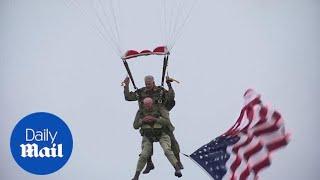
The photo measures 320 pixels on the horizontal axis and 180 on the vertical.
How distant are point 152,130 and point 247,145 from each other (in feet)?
3.77

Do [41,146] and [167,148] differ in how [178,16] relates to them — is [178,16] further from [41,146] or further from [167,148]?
[41,146]

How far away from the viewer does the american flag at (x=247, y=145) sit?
746 cm

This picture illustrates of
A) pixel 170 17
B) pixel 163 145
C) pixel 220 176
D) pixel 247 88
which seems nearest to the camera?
pixel 163 145

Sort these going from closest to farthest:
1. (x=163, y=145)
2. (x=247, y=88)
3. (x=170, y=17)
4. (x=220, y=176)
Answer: (x=163, y=145)
(x=220, y=176)
(x=170, y=17)
(x=247, y=88)

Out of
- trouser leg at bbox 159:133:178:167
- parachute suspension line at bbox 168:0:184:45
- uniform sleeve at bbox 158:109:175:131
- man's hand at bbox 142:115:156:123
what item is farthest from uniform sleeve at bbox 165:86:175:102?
parachute suspension line at bbox 168:0:184:45

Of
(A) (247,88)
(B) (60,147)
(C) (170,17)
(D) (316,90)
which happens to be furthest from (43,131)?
(D) (316,90)

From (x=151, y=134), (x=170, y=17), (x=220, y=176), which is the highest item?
(x=170, y=17)

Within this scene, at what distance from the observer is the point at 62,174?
922cm

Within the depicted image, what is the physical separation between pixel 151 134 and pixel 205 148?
89cm

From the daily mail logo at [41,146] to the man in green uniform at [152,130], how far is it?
6.91 feet

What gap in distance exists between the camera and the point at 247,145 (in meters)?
7.70

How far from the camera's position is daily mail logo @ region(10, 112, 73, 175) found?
9.04 m

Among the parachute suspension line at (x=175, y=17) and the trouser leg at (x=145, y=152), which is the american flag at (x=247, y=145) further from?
the parachute suspension line at (x=175, y=17)

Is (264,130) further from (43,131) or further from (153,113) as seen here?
(43,131)
